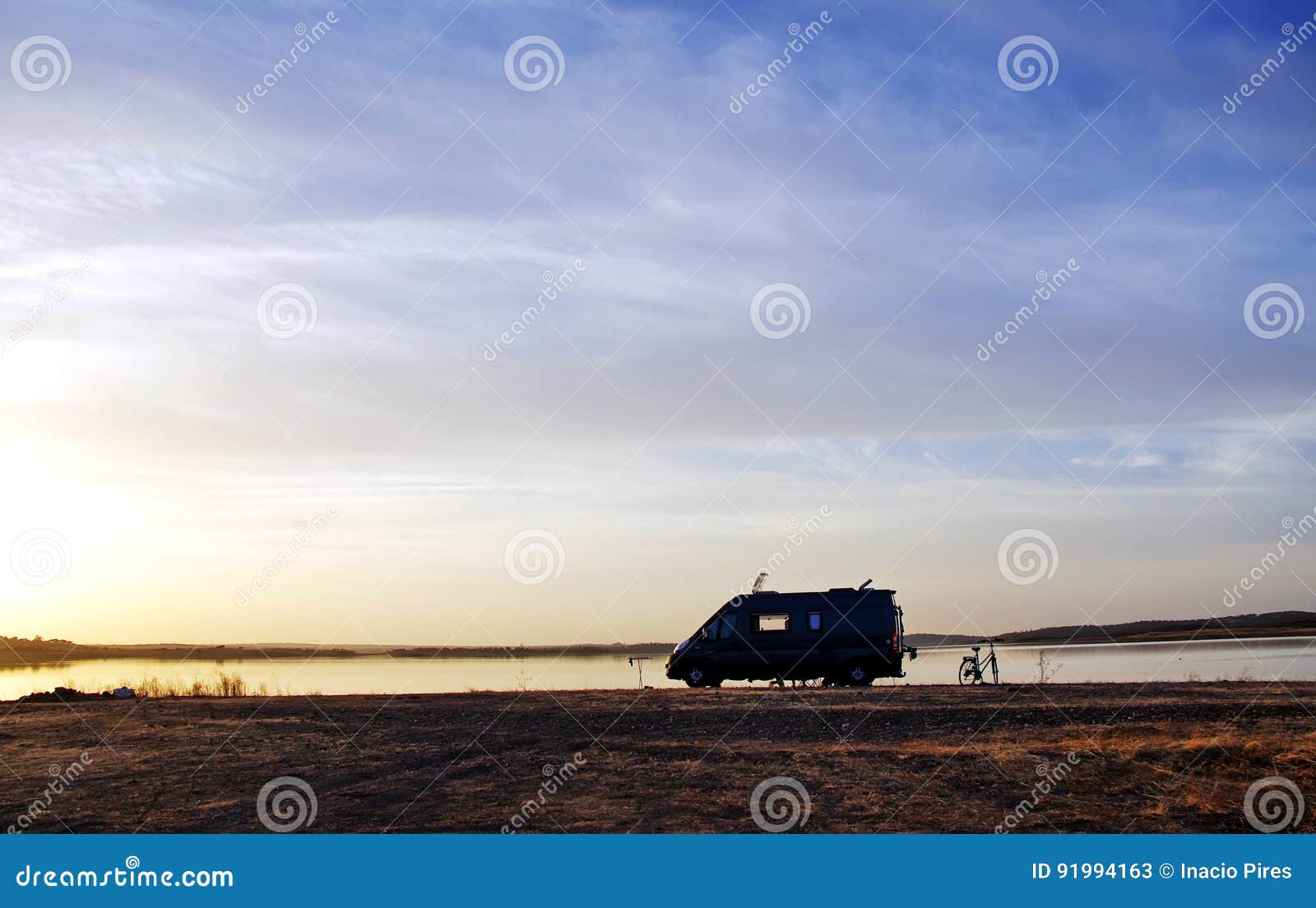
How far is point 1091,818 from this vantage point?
33.9 ft

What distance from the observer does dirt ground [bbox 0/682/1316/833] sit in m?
10.8

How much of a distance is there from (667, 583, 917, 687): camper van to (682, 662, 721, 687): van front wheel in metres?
0.02

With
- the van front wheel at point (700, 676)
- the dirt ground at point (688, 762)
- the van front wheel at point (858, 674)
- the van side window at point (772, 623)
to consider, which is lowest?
the dirt ground at point (688, 762)

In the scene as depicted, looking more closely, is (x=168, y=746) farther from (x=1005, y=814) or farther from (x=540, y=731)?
(x=1005, y=814)

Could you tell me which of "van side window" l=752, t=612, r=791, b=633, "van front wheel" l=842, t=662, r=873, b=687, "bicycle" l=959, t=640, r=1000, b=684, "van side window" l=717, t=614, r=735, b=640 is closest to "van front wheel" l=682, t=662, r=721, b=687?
"van side window" l=717, t=614, r=735, b=640

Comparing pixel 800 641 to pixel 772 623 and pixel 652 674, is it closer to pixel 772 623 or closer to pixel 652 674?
pixel 772 623

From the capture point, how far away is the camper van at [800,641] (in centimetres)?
2850

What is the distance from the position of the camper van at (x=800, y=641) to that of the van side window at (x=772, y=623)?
22mm

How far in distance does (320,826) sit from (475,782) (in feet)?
8.33

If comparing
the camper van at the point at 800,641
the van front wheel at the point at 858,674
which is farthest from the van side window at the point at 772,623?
the van front wheel at the point at 858,674

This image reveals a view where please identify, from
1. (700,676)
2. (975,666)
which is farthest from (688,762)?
(975,666)

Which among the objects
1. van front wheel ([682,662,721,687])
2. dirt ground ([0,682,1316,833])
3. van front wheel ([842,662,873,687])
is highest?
van front wheel ([682,662,721,687])

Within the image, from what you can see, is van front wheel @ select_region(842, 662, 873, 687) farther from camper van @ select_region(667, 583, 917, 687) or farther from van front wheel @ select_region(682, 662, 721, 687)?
van front wheel @ select_region(682, 662, 721, 687)

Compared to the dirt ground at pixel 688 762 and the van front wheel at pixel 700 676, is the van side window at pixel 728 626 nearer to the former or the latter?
the van front wheel at pixel 700 676
